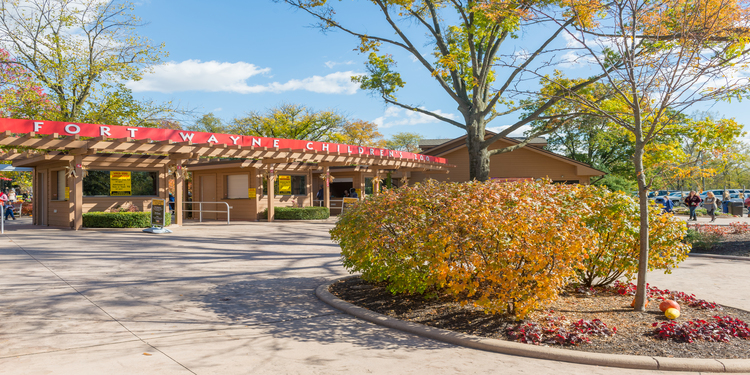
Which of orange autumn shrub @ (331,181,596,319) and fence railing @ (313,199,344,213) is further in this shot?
fence railing @ (313,199,344,213)

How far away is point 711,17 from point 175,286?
8130 millimetres

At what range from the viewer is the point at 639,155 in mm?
5309

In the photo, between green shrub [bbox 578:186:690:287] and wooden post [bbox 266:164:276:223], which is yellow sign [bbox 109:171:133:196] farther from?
green shrub [bbox 578:186:690:287]

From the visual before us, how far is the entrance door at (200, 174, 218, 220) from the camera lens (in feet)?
72.7

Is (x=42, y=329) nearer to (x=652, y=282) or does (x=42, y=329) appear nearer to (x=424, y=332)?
(x=424, y=332)

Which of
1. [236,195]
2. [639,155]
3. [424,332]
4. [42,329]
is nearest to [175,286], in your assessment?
[42,329]

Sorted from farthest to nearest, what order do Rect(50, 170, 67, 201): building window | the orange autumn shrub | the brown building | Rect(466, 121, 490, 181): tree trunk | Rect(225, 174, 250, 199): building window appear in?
1. the brown building
2. Rect(225, 174, 250, 199): building window
3. Rect(50, 170, 67, 201): building window
4. Rect(466, 121, 490, 181): tree trunk
5. the orange autumn shrub

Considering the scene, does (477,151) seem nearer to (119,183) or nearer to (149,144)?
(149,144)

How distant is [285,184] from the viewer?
22312mm

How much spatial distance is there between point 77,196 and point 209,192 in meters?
7.61

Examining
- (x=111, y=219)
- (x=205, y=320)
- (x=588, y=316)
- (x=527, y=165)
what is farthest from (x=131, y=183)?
(x=527, y=165)

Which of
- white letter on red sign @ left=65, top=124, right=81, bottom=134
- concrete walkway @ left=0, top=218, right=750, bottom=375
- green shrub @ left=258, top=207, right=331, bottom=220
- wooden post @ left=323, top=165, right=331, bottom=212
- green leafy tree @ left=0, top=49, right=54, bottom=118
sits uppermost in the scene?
green leafy tree @ left=0, top=49, right=54, bottom=118

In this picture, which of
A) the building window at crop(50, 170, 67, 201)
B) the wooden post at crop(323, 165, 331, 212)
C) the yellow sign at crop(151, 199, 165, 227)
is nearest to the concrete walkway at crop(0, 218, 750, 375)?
the yellow sign at crop(151, 199, 165, 227)

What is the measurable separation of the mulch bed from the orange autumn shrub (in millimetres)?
269
